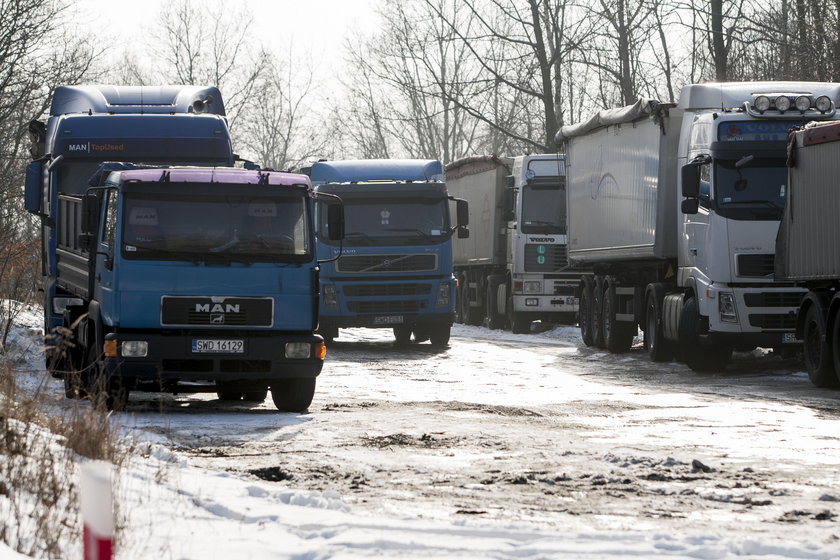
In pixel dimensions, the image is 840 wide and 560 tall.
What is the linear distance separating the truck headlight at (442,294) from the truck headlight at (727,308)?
23.8ft

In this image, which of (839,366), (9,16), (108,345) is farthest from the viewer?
(9,16)

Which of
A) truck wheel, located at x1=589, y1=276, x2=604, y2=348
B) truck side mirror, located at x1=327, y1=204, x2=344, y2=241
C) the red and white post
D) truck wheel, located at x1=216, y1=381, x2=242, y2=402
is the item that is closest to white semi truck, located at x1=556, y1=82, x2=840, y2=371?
truck wheel, located at x1=589, y1=276, x2=604, y2=348

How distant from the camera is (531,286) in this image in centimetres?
3133

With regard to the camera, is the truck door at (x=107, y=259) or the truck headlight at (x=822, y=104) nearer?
the truck door at (x=107, y=259)

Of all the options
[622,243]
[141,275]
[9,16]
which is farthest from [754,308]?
[9,16]

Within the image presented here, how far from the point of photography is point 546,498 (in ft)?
28.7

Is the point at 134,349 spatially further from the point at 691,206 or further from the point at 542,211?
the point at 542,211

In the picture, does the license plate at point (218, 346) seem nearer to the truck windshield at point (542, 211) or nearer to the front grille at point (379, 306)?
the front grille at point (379, 306)

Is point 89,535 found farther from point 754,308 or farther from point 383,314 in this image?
point 383,314

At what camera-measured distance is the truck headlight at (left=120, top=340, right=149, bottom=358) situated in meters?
13.6

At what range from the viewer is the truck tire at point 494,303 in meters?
33.8

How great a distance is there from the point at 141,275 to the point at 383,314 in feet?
38.6

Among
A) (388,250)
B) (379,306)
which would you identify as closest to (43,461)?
(388,250)

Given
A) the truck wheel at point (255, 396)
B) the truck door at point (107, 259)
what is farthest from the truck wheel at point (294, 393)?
the truck door at point (107, 259)
